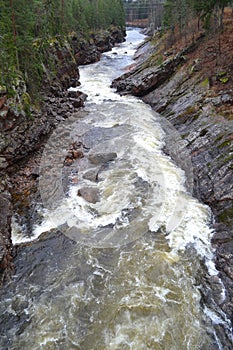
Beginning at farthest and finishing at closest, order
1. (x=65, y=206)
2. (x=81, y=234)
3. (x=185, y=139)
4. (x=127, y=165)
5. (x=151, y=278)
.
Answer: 1. (x=185, y=139)
2. (x=127, y=165)
3. (x=65, y=206)
4. (x=81, y=234)
5. (x=151, y=278)

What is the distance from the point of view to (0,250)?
11.5 meters

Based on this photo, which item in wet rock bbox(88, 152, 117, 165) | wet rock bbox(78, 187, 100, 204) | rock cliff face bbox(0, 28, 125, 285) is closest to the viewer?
rock cliff face bbox(0, 28, 125, 285)

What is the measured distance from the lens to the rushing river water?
9383mm

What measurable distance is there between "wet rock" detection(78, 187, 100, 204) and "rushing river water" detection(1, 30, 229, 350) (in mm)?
251

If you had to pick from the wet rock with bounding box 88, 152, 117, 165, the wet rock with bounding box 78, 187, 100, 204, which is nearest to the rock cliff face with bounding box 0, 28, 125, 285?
the wet rock with bounding box 78, 187, 100, 204

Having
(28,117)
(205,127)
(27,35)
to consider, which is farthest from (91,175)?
(27,35)

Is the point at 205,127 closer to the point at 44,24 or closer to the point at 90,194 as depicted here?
the point at 90,194

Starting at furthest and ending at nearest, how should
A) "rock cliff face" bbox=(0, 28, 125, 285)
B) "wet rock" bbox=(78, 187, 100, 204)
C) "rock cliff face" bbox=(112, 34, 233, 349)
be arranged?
"wet rock" bbox=(78, 187, 100, 204) < "rock cliff face" bbox=(0, 28, 125, 285) < "rock cliff face" bbox=(112, 34, 233, 349)

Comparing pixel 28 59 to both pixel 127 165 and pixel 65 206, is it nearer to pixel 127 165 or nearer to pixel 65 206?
pixel 127 165

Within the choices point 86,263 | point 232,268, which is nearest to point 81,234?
point 86,263

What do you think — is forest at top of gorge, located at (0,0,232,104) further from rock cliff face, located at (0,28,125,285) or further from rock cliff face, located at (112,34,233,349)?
rock cliff face, located at (112,34,233,349)

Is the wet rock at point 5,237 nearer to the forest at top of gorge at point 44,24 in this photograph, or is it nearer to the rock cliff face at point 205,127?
the forest at top of gorge at point 44,24

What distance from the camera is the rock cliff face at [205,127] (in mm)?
11938

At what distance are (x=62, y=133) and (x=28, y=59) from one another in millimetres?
7852
